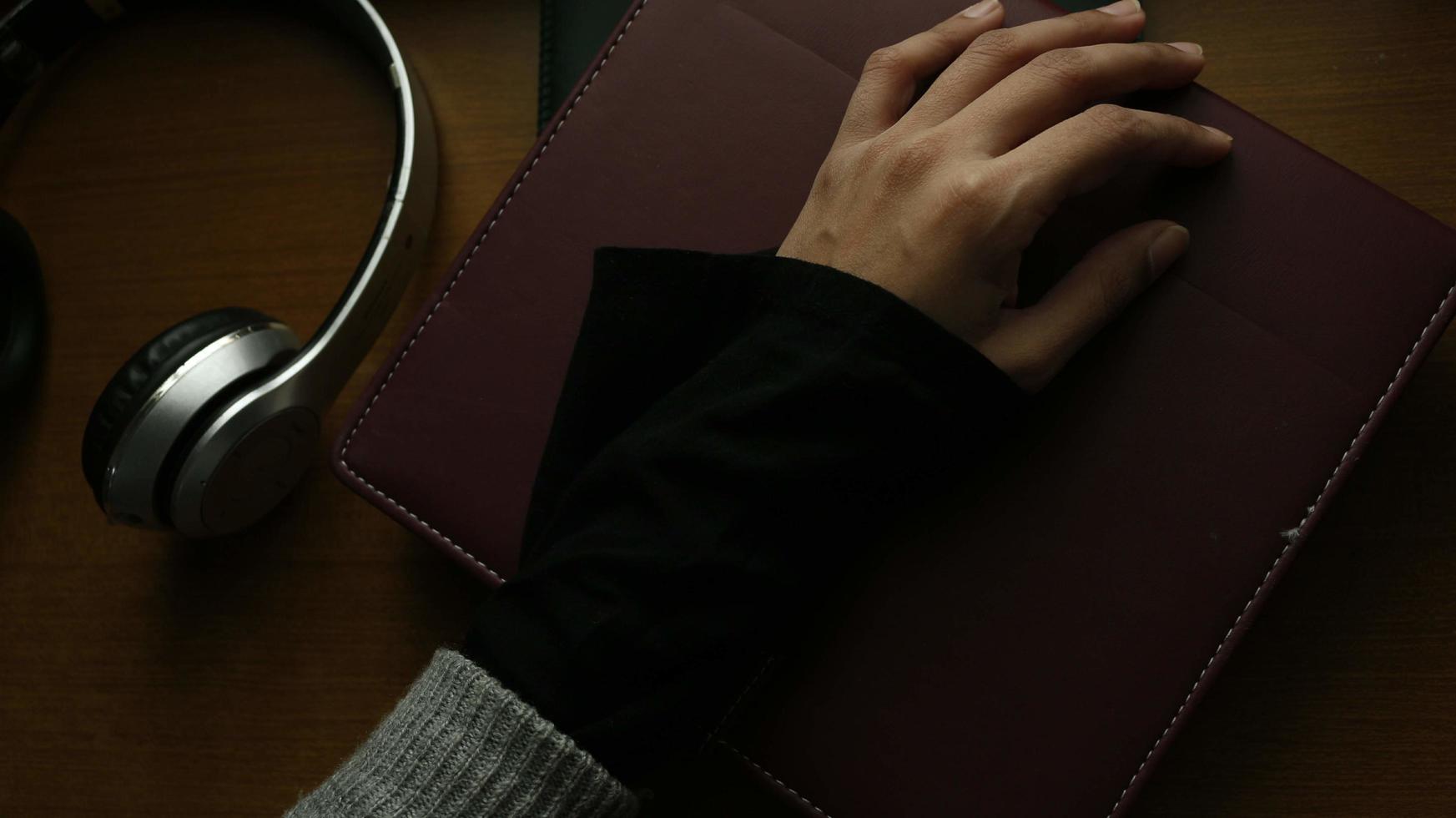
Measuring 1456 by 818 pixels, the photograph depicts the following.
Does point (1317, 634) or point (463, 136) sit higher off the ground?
point (463, 136)

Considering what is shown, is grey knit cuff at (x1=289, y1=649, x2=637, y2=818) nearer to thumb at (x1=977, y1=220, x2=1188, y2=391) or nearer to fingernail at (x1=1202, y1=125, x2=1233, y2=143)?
A: thumb at (x1=977, y1=220, x2=1188, y2=391)

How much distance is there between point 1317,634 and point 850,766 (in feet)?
0.81

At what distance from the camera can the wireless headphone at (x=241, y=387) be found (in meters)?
0.47

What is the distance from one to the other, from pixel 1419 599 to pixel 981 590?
24 cm

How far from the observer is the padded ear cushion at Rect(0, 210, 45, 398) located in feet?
1.86

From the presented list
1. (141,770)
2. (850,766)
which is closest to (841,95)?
(850,766)

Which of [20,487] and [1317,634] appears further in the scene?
[20,487]

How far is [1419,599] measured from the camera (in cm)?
47

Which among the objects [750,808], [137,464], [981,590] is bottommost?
[750,808]

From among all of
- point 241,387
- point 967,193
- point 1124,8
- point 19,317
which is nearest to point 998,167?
point 967,193

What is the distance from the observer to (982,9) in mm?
420

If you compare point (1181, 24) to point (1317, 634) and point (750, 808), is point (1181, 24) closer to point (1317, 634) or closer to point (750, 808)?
point (1317, 634)

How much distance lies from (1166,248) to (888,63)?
138 mm

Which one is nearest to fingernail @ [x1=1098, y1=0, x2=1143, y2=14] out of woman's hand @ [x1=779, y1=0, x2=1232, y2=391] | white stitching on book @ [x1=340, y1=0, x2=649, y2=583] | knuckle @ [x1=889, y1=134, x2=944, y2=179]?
woman's hand @ [x1=779, y1=0, x2=1232, y2=391]
